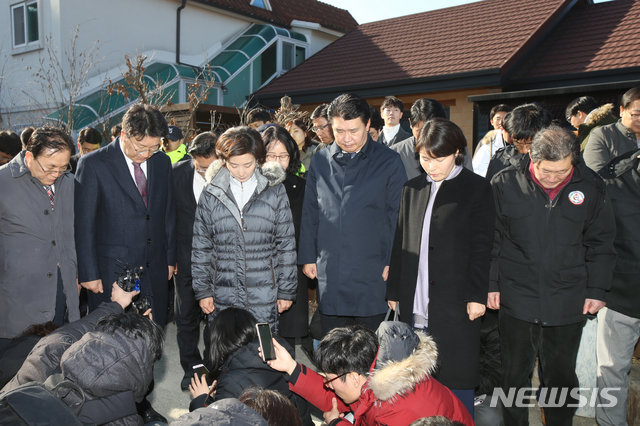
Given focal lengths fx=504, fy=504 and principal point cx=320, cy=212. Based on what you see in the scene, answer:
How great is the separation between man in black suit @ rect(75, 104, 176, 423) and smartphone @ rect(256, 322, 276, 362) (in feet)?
4.37

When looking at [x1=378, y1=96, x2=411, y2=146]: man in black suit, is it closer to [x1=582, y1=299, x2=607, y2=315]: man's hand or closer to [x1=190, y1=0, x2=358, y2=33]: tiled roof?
[x1=582, y1=299, x2=607, y2=315]: man's hand

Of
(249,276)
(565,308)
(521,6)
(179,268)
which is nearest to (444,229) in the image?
(565,308)

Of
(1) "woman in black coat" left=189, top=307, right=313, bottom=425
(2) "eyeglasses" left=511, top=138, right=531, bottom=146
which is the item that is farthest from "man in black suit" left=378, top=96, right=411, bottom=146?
(1) "woman in black coat" left=189, top=307, right=313, bottom=425

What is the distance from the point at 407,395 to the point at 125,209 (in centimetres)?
242

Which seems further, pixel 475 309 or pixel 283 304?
pixel 283 304

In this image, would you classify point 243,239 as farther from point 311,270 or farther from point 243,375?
point 243,375

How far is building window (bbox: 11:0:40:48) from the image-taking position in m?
14.4

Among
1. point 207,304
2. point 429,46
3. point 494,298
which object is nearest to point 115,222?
point 207,304

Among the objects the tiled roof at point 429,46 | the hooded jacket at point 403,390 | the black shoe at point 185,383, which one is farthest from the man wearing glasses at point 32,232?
the tiled roof at point 429,46

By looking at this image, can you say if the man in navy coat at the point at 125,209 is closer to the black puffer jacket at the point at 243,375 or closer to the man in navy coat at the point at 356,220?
the man in navy coat at the point at 356,220

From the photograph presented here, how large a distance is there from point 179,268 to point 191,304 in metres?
0.34

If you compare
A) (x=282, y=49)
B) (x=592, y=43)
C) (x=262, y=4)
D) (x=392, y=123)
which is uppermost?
(x=262, y=4)

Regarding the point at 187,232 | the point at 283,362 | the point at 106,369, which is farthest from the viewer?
the point at 187,232

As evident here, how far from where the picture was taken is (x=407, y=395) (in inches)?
89.4
